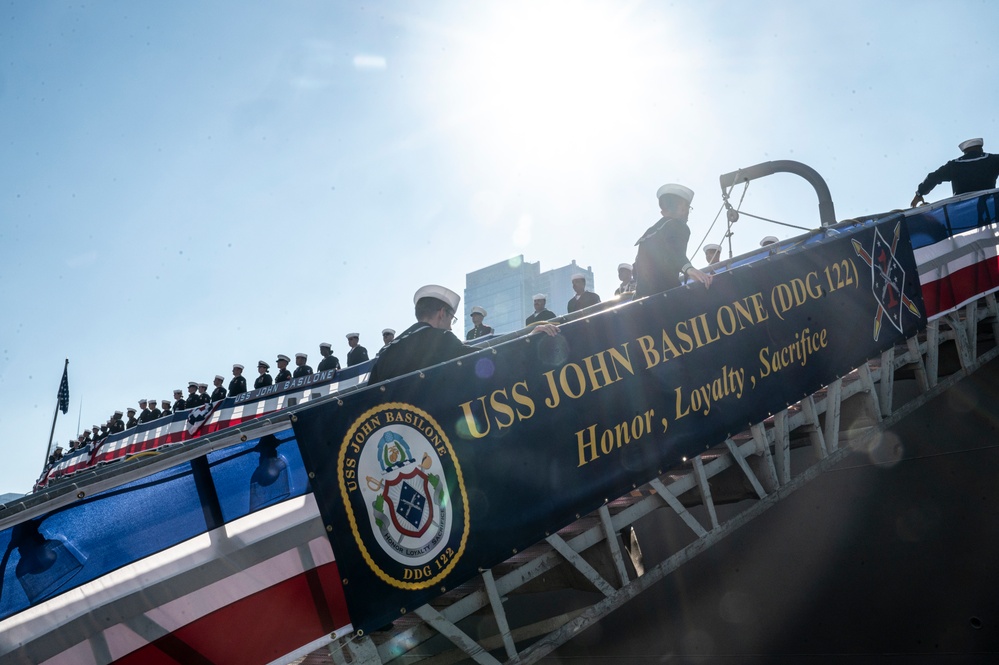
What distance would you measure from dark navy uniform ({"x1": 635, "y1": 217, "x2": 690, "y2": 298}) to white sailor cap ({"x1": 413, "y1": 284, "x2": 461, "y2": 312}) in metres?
1.81

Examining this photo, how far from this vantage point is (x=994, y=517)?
226 inches

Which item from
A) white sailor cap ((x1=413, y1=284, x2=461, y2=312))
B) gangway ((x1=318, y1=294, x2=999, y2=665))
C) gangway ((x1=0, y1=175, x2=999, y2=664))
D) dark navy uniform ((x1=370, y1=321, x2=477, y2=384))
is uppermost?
white sailor cap ((x1=413, y1=284, x2=461, y2=312))

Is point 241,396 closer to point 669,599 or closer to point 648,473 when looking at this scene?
point 669,599

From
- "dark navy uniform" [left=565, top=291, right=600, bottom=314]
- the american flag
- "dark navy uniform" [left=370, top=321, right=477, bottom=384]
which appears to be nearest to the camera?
"dark navy uniform" [left=370, top=321, right=477, bottom=384]

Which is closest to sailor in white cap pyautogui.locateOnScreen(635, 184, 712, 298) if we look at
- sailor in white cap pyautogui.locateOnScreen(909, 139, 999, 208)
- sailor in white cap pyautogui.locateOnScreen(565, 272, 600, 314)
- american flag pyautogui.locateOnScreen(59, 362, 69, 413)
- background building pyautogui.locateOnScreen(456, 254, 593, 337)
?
sailor in white cap pyautogui.locateOnScreen(565, 272, 600, 314)

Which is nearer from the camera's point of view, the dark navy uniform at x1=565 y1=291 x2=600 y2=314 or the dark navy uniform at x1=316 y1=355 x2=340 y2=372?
the dark navy uniform at x1=565 y1=291 x2=600 y2=314

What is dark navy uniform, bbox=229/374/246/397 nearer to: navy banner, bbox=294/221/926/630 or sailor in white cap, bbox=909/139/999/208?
navy banner, bbox=294/221/926/630

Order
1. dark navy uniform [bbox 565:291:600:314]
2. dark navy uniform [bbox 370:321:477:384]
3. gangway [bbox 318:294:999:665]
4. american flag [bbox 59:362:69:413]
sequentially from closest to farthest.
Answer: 1. dark navy uniform [bbox 370:321:477:384]
2. gangway [bbox 318:294:999:665]
3. dark navy uniform [bbox 565:291:600:314]
4. american flag [bbox 59:362:69:413]

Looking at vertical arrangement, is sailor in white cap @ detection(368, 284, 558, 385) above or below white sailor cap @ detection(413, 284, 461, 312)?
below

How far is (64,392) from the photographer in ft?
105

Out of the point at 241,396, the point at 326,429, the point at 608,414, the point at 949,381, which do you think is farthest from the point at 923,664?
the point at 241,396

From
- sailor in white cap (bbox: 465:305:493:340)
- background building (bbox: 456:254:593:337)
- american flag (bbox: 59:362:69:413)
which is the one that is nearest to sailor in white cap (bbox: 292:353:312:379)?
sailor in white cap (bbox: 465:305:493:340)

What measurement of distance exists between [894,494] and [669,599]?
9.07 feet

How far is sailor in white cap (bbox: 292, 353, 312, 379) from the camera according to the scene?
1297 centimetres
